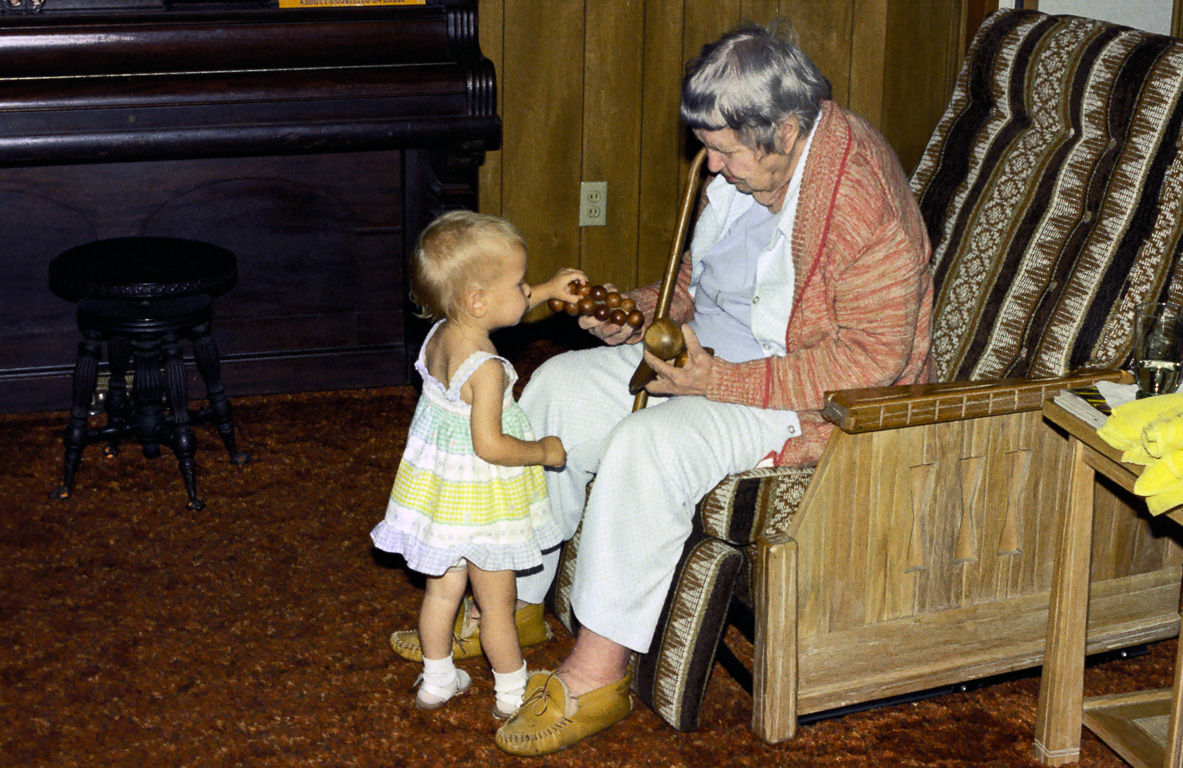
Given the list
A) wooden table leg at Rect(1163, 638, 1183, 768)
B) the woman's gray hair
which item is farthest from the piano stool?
wooden table leg at Rect(1163, 638, 1183, 768)

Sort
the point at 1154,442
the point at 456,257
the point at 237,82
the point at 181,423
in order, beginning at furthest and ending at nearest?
the point at 181,423 < the point at 237,82 < the point at 456,257 < the point at 1154,442

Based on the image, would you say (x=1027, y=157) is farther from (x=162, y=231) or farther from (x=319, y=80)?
(x=162, y=231)

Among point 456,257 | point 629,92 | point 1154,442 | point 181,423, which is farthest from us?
point 629,92

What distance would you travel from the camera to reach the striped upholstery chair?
6.53 ft

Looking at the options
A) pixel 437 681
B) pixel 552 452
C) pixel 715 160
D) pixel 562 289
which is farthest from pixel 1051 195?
pixel 437 681

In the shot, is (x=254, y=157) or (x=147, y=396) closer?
(x=147, y=396)

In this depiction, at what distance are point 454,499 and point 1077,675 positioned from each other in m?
0.95

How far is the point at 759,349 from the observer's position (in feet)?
6.97

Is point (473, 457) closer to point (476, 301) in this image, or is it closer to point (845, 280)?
point (476, 301)

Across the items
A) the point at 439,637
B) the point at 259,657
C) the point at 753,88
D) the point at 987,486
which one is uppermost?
the point at 753,88

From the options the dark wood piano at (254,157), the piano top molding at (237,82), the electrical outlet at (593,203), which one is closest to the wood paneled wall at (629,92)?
the electrical outlet at (593,203)

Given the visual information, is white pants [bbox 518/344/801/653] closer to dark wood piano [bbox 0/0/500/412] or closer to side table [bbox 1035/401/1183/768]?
side table [bbox 1035/401/1183/768]

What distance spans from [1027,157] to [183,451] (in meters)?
1.75

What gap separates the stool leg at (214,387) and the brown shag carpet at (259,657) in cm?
6
